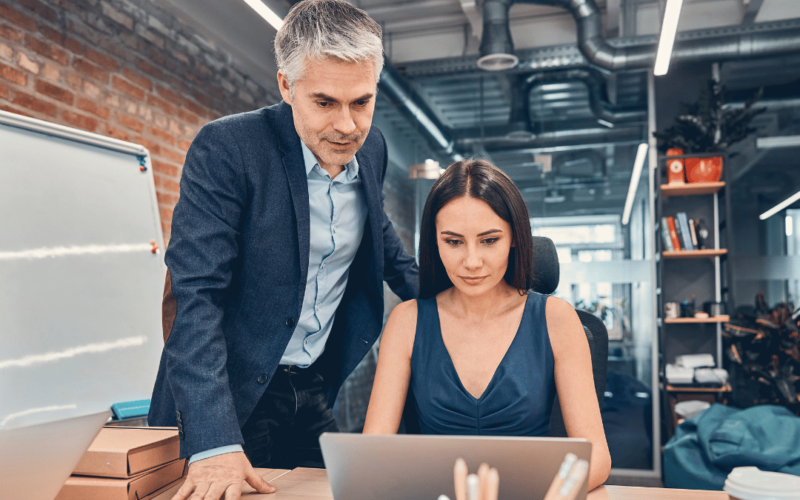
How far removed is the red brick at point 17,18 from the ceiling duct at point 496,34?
2.90 meters

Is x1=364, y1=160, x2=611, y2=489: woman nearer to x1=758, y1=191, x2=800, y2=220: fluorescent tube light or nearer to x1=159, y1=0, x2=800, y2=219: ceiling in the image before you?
x1=159, y1=0, x2=800, y2=219: ceiling

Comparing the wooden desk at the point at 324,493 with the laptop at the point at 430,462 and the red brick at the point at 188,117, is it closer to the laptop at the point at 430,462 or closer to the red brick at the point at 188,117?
the laptop at the point at 430,462

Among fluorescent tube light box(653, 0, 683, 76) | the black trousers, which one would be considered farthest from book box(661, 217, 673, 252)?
the black trousers

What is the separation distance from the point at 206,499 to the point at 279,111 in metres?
0.85

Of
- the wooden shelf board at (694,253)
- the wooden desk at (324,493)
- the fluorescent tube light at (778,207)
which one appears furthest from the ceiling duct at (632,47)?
the wooden desk at (324,493)

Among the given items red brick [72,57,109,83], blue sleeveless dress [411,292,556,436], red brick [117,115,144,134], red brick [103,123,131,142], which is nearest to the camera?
blue sleeveless dress [411,292,556,436]

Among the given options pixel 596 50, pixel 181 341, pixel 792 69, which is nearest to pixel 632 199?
pixel 596 50

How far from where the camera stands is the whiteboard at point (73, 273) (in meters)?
2.18

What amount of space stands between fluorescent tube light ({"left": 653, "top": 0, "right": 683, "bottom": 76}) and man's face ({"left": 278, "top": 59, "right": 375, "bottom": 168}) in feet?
7.66

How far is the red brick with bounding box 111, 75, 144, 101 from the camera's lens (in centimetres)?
295

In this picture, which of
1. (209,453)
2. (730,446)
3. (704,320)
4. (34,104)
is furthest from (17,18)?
(704,320)

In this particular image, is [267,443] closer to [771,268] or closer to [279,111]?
[279,111]

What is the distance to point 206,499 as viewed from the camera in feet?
2.98

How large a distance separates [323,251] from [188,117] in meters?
2.62
